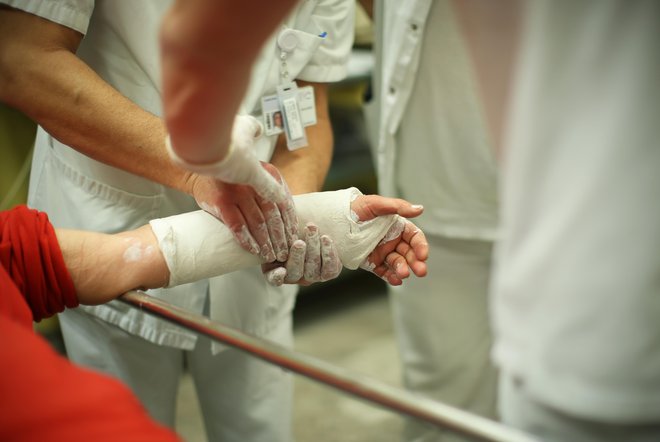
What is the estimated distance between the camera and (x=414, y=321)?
5.32 ft

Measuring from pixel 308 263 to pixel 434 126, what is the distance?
23.4 inches

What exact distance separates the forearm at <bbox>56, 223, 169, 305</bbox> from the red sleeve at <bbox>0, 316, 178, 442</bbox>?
0.35m

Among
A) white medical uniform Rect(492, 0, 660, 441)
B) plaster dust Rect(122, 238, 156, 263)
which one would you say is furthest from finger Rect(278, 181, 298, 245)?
white medical uniform Rect(492, 0, 660, 441)

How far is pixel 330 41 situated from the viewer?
1.21 m

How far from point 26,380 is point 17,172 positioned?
1031mm

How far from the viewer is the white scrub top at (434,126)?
1.38m

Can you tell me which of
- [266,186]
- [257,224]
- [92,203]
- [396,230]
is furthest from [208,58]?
[92,203]

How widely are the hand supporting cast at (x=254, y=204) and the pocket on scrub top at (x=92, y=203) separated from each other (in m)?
0.18

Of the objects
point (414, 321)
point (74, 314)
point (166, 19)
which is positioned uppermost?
point (166, 19)

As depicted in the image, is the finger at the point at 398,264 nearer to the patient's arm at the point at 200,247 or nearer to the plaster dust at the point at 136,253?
the patient's arm at the point at 200,247

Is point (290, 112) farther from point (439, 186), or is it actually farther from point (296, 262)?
point (439, 186)

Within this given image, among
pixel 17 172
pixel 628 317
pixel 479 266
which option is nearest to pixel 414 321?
pixel 479 266

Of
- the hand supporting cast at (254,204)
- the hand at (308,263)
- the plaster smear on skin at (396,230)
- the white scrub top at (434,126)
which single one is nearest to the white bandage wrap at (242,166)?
the hand supporting cast at (254,204)

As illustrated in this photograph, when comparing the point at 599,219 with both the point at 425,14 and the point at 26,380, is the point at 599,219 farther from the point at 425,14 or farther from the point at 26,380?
the point at 425,14
